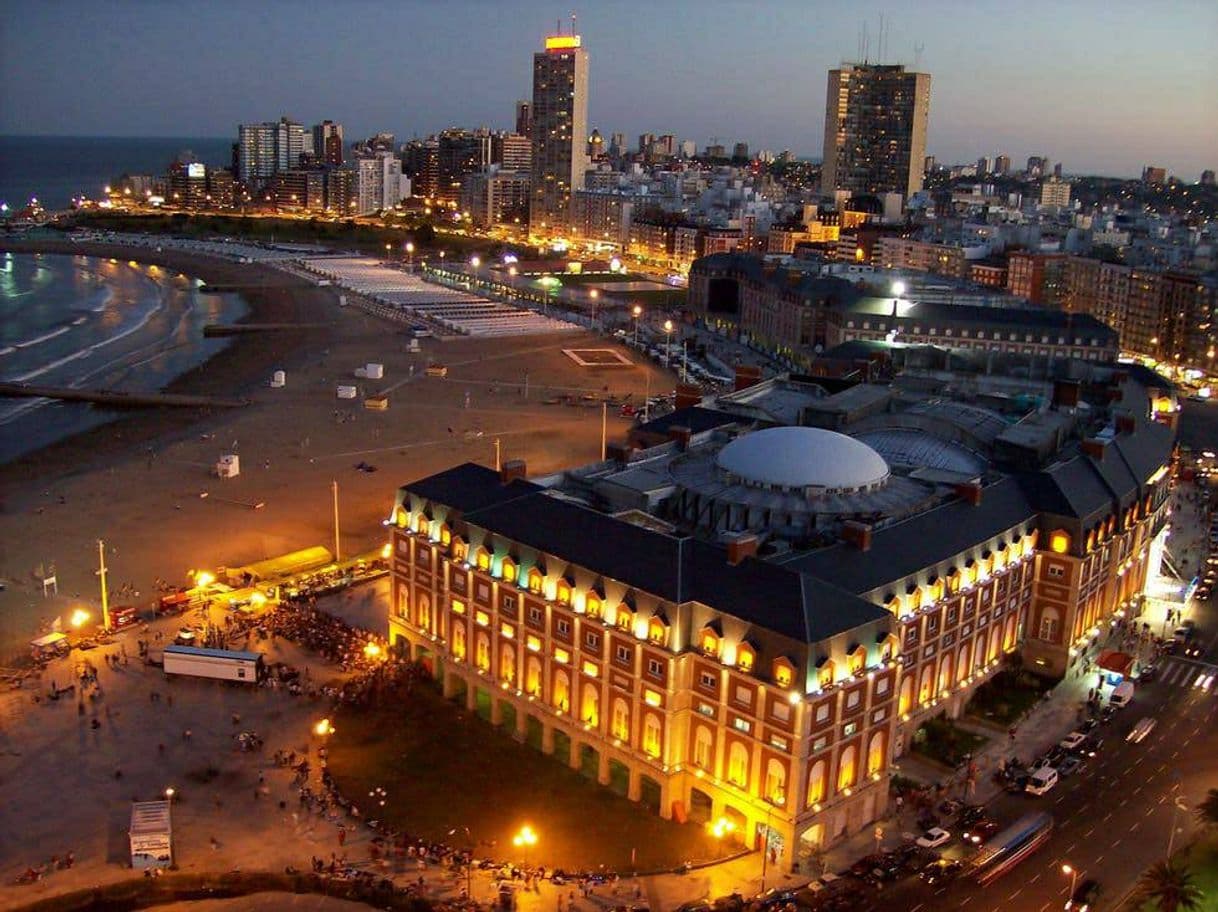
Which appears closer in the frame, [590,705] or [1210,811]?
[1210,811]

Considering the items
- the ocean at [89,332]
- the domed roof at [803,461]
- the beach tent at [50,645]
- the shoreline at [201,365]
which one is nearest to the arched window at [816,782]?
the domed roof at [803,461]

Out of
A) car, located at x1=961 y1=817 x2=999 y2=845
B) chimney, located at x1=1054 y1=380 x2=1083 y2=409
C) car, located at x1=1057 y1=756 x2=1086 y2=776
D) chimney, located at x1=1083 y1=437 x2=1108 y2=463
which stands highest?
chimney, located at x1=1054 y1=380 x2=1083 y2=409

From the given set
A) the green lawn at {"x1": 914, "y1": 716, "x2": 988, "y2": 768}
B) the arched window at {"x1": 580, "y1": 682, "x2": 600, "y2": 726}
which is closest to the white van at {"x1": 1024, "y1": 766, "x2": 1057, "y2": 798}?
the green lawn at {"x1": 914, "y1": 716, "x2": 988, "y2": 768}

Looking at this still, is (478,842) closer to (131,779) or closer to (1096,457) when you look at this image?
(131,779)

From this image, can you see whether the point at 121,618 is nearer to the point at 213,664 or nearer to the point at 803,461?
the point at 213,664

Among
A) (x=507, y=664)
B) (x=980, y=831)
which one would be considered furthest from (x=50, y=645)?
(x=980, y=831)

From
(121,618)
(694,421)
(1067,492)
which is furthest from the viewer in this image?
(694,421)

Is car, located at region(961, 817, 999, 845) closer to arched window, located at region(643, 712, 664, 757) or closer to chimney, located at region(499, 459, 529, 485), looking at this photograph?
arched window, located at region(643, 712, 664, 757)
